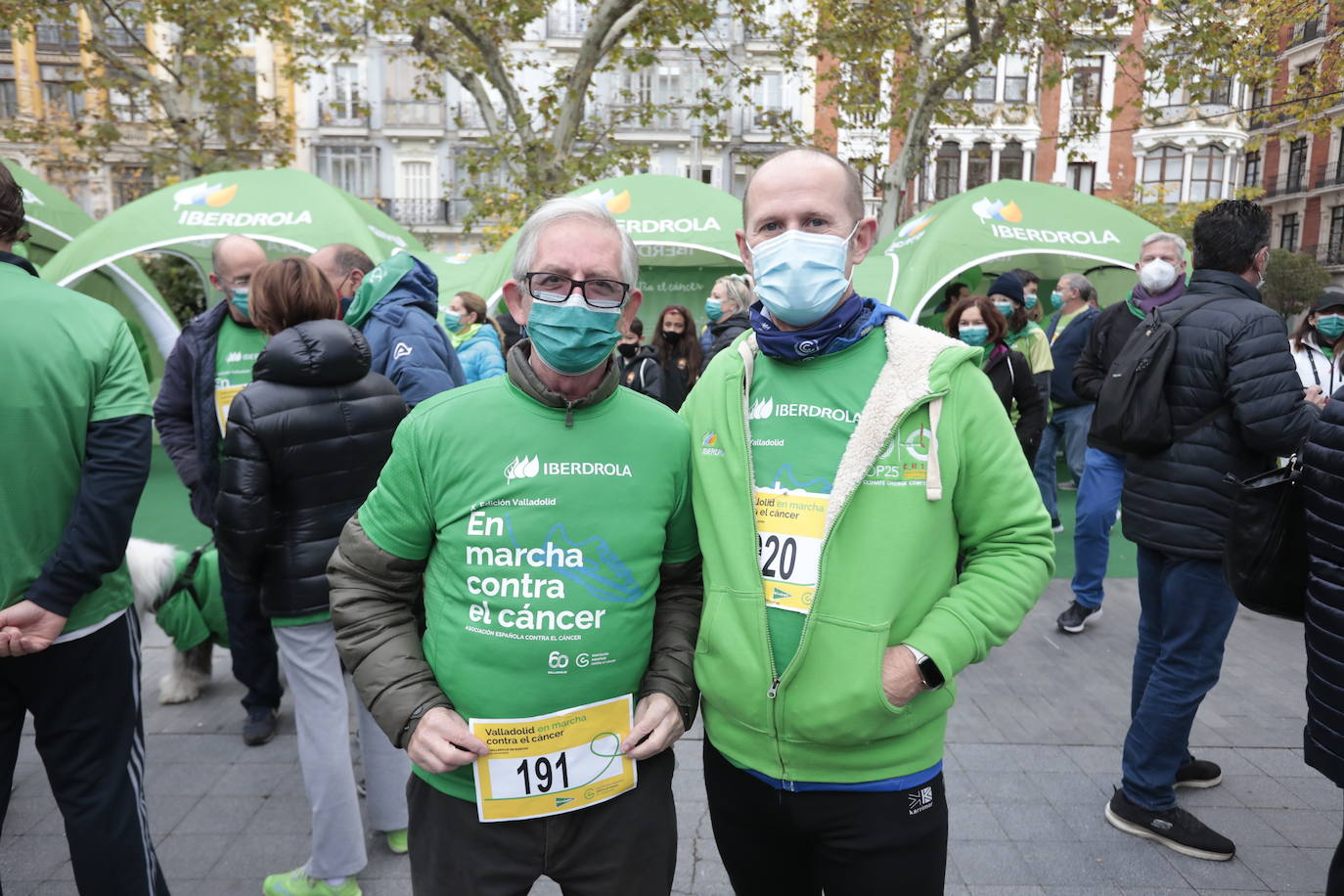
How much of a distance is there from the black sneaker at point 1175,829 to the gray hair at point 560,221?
2934 millimetres

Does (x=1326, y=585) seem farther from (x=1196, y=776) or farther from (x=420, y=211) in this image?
(x=420, y=211)

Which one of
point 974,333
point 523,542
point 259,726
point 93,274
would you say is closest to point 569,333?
point 523,542

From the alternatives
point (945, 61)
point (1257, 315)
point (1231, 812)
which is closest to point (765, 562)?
point (1257, 315)

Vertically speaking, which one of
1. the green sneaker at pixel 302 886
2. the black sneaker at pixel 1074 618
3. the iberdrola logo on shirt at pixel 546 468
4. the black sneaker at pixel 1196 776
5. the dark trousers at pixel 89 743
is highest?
the iberdrola logo on shirt at pixel 546 468

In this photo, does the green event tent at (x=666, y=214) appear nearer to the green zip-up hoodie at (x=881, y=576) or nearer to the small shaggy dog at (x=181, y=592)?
the small shaggy dog at (x=181, y=592)

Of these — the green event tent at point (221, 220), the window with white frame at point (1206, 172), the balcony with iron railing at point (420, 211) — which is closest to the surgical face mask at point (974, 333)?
the green event tent at point (221, 220)

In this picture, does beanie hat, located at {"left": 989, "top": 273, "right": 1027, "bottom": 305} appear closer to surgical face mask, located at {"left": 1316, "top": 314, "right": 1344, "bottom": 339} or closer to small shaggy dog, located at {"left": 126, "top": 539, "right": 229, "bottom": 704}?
surgical face mask, located at {"left": 1316, "top": 314, "right": 1344, "bottom": 339}

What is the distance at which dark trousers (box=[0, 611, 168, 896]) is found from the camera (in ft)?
7.52

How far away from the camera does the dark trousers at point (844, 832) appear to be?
175 centimetres

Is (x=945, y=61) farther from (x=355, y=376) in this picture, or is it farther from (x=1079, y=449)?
(x=355, y=376)

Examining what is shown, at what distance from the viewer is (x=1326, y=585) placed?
6.44 feet

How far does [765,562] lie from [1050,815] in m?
2.57

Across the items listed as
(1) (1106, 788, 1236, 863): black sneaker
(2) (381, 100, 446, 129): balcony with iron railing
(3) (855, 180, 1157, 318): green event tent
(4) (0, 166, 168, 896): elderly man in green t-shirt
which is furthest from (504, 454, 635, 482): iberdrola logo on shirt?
(2) (381, 100, 446, 129): balcony with iron railing

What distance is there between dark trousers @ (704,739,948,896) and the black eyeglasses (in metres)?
0.98
